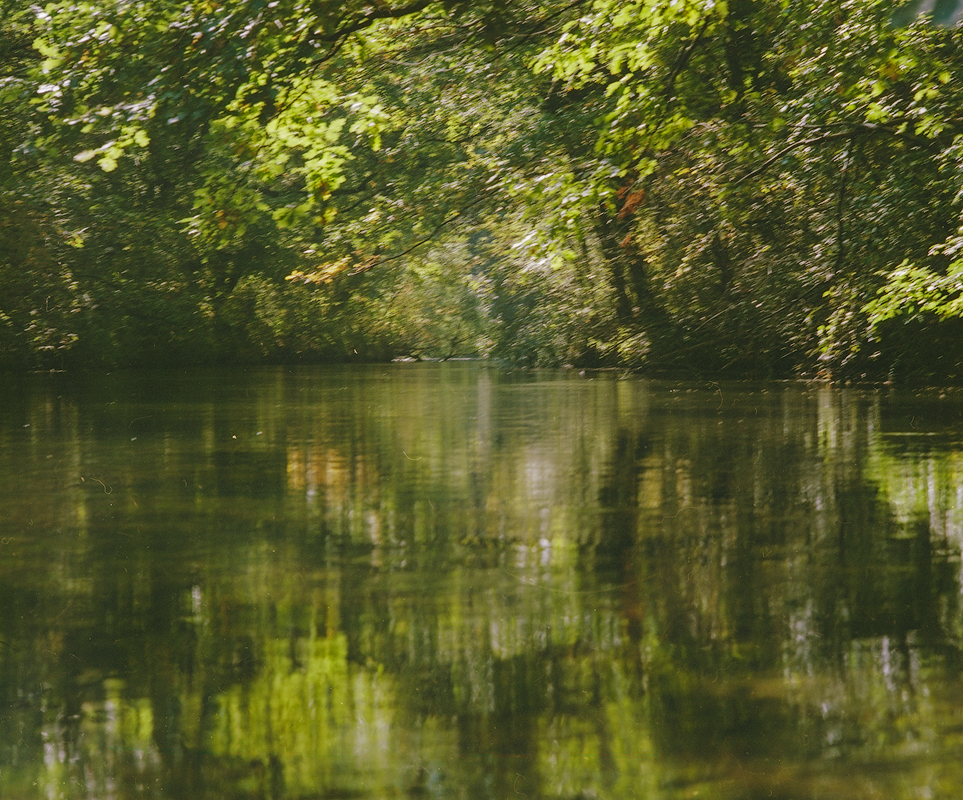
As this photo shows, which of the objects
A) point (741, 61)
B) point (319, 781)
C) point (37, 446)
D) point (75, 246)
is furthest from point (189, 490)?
point (75, 246)

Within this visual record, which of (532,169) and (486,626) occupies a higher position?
(532,169)

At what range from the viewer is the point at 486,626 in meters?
3.47

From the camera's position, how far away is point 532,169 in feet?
49.0

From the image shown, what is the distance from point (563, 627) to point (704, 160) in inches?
535

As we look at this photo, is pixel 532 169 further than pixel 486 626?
Yes

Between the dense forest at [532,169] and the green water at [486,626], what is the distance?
166 centimetres

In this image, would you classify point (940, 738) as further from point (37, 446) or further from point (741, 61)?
point (741, 61)

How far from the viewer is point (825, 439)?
348 inches

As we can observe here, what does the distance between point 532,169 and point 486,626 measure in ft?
39.5

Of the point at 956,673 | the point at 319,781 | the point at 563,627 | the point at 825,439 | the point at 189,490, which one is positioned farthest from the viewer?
the point at 825,439

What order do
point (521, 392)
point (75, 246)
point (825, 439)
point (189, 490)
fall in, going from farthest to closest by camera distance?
point (75, 246) → point (521, 392) → point (825, 439) → point (189, 490)

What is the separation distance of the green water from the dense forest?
1664mm

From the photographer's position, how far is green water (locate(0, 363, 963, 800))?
2.35m

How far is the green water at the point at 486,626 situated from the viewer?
2350mm
